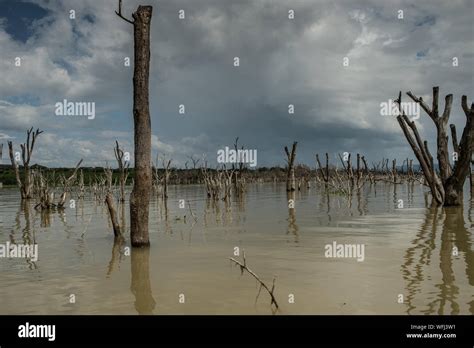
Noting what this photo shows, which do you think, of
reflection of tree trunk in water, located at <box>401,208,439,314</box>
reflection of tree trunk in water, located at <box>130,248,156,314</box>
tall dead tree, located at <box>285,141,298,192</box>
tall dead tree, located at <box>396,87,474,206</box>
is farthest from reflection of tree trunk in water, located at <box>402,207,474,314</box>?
tall dead tree, located at <box>285,141,298,192</box>

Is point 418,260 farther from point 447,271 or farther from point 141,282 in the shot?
point 141,282

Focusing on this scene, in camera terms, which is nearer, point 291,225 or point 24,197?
point 291,225

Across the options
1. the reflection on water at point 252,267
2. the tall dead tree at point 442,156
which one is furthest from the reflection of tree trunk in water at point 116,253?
the tall dead tree at point 442,156

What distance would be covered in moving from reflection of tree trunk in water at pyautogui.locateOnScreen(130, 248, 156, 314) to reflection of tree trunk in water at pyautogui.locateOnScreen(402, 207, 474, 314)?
311 cm

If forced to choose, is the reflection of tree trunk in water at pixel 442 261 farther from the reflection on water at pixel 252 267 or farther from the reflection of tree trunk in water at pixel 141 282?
the reflection of tree trunk in water at pixel 141 282

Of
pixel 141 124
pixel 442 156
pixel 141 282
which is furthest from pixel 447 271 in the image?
pixel 442 156

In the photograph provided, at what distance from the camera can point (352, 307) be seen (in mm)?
5082

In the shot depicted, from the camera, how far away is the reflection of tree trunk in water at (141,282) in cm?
536

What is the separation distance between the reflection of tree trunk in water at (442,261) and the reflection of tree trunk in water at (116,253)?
470 cm

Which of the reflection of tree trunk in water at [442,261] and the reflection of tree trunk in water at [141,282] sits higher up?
the reflection of tree trunk in water at [442,261]
